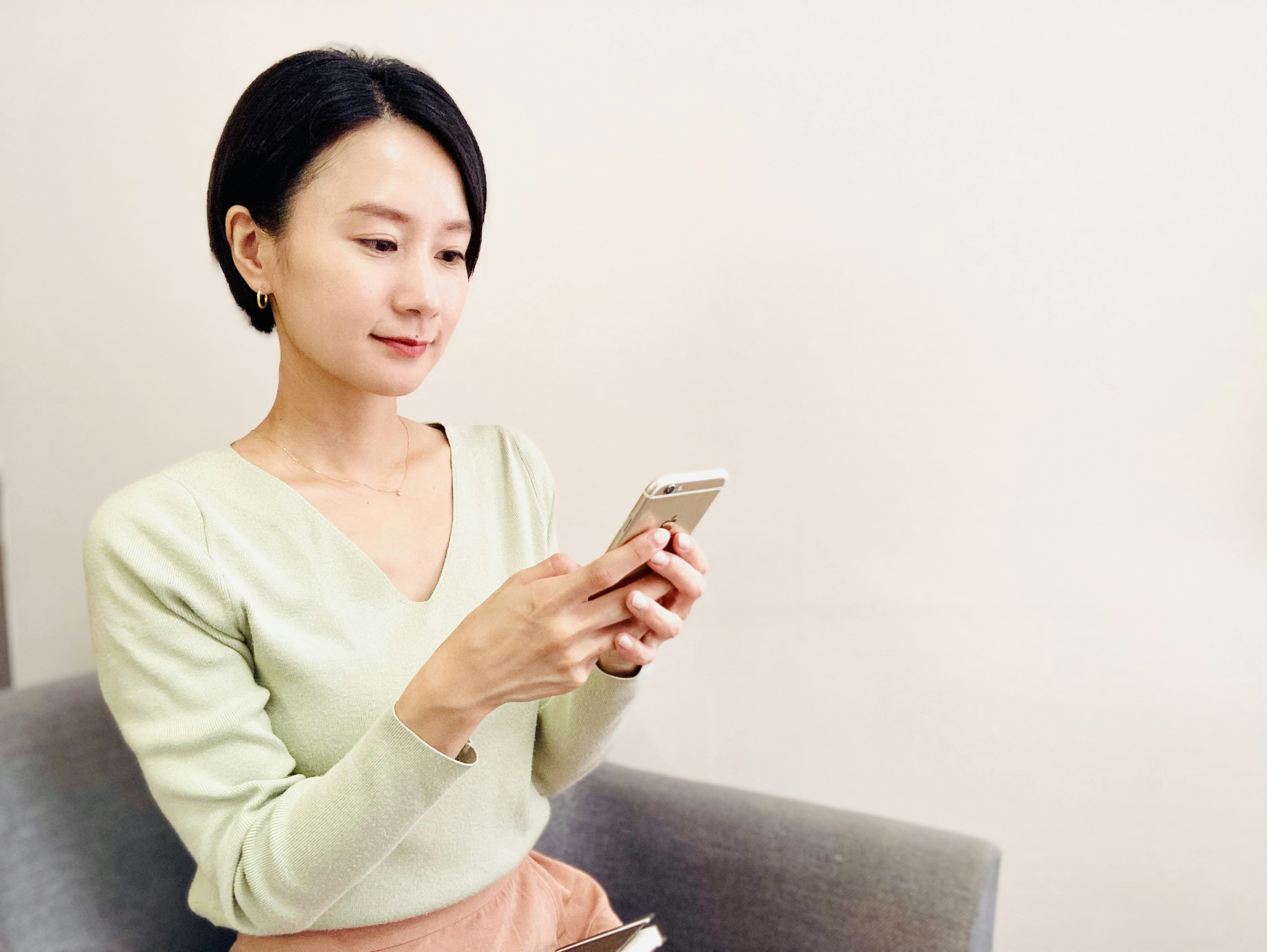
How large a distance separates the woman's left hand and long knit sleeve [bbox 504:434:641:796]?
152mm

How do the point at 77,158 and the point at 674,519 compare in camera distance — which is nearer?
the point at 674,519

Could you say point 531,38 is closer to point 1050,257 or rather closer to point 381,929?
point 1050,257

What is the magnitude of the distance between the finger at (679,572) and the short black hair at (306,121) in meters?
0.41

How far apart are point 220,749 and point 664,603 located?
38 centimetres

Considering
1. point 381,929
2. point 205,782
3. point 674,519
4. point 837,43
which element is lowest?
point 381,929

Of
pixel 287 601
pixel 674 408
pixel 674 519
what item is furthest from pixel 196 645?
pixel 674 408

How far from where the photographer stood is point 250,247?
0.92 metres

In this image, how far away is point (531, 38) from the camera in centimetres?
134

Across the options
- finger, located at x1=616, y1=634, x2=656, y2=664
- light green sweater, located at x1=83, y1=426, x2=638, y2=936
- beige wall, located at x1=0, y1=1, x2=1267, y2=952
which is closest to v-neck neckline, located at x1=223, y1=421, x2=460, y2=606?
light green sweater, located at x1=83, y1=426, x2=638, y2=936

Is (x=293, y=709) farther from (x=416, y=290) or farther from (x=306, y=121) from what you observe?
(x=306, y=121)

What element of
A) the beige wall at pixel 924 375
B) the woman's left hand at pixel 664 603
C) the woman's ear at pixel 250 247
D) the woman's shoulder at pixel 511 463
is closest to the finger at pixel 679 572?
the woman's left hand at pixel 664 603

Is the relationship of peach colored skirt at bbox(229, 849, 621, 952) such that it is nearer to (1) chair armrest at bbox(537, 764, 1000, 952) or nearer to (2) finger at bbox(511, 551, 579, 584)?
(1) chair armrest at bbox(537, 764, 1000, 952)

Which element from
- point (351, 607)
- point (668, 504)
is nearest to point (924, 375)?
point (668, 504)

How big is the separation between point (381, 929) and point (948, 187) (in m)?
0.99
